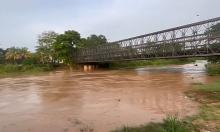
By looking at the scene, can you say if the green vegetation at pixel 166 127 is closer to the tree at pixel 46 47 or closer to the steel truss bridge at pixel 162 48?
the steel truss bridge at pixel 162 48

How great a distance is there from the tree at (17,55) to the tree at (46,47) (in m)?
6.23

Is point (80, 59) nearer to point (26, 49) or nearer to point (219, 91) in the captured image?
point (26, 49)

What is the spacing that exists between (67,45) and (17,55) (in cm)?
1847

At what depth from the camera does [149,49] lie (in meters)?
59.2

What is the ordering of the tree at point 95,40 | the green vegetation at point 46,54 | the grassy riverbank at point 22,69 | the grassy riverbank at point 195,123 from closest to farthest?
the grassy riverbank at point 195,123 → the grassy riverbank at point 22,69 → the green vegetation at point 46,54 → the tree at point 95,40

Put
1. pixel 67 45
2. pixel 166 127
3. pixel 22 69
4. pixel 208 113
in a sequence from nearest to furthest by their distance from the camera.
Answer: pixel 166 127 → pixel 208 113 → pixel 22 69 → pixel 67 45

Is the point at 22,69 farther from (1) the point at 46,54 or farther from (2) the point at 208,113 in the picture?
(2) the point at 208,113

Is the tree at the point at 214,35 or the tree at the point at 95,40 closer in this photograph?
the tree at the point at 214,35

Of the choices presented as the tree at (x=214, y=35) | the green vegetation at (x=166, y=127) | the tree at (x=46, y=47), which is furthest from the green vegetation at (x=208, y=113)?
the tree at (x=46, y=47)

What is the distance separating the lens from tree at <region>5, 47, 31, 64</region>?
294ft

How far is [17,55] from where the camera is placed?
89.8m

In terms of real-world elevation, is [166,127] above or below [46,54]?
below

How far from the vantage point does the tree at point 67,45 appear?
257ft

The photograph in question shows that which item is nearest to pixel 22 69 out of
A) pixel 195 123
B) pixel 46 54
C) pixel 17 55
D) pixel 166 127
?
pixel 46 54
